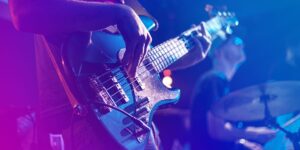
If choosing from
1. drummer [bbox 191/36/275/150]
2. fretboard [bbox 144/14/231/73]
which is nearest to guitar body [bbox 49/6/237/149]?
fretboard [bbox 144/14/231/73]

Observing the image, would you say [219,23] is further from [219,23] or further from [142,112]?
[142,112]

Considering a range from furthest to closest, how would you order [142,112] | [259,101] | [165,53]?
[259,101] < [165,53] < [142,112]

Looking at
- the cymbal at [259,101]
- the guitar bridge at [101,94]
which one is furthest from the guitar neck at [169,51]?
the cymbal at [259,101]

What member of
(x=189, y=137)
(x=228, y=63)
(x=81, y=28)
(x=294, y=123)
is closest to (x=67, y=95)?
(x=81, y=28)

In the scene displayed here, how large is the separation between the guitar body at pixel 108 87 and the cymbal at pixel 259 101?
1160mm

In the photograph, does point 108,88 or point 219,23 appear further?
point 219,23

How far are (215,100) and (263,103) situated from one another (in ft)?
2.59

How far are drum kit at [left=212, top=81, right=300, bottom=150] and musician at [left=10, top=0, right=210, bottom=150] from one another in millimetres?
1253

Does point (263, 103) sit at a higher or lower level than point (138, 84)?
lower

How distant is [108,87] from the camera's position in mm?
1181

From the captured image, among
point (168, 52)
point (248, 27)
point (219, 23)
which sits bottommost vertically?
point (168, 52)

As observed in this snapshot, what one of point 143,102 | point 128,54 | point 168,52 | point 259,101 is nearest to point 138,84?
point 143,102

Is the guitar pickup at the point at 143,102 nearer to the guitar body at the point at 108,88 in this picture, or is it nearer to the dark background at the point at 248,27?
the guitar body at the point at 108,88

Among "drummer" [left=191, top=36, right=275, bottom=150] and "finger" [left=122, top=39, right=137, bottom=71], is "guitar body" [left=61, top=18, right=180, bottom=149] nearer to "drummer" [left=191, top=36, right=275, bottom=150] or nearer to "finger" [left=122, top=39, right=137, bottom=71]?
"finger" [left=122, top=39, right=137, bottom=71]
